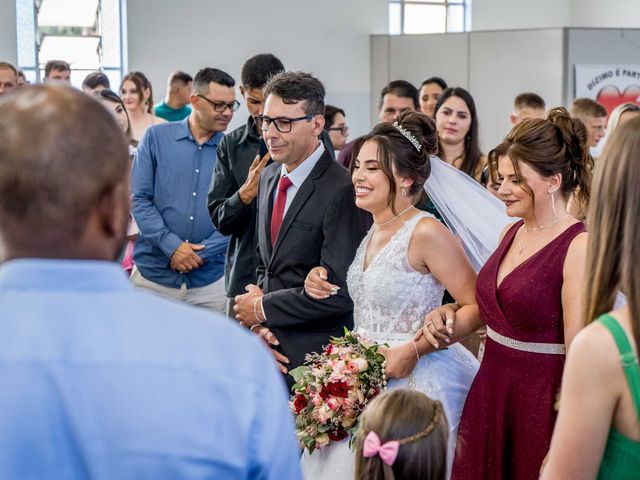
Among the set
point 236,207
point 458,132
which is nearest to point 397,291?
point 236,207

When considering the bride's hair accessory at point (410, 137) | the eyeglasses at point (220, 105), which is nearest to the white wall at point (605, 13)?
the eyeglasses at point (220, 105)

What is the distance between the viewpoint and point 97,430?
1.08 metres

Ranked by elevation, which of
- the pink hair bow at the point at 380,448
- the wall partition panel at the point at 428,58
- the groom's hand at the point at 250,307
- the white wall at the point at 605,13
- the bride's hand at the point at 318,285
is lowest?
the groom's hand at the point at 250,307

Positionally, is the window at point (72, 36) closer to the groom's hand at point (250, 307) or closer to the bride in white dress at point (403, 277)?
the groom's hand at point (250, 307)

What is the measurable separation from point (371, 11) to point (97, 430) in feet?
40.1

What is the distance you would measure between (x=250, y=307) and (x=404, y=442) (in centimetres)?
177

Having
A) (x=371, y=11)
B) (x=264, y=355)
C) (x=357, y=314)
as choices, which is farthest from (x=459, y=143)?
(x=371, y=11)

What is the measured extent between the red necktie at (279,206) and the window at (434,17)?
10264mm

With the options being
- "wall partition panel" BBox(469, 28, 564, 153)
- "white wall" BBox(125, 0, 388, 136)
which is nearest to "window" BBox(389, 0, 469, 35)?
"white wall" BBox(125, 0, 388, 136)

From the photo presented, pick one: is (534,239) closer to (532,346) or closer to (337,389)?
(532,346)

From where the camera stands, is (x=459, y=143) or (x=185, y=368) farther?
(x=459, y=143)

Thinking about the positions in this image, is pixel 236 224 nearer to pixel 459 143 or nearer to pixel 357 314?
pixel 357 314

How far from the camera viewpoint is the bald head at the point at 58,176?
109 centimetres

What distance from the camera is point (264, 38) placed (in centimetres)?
1212
